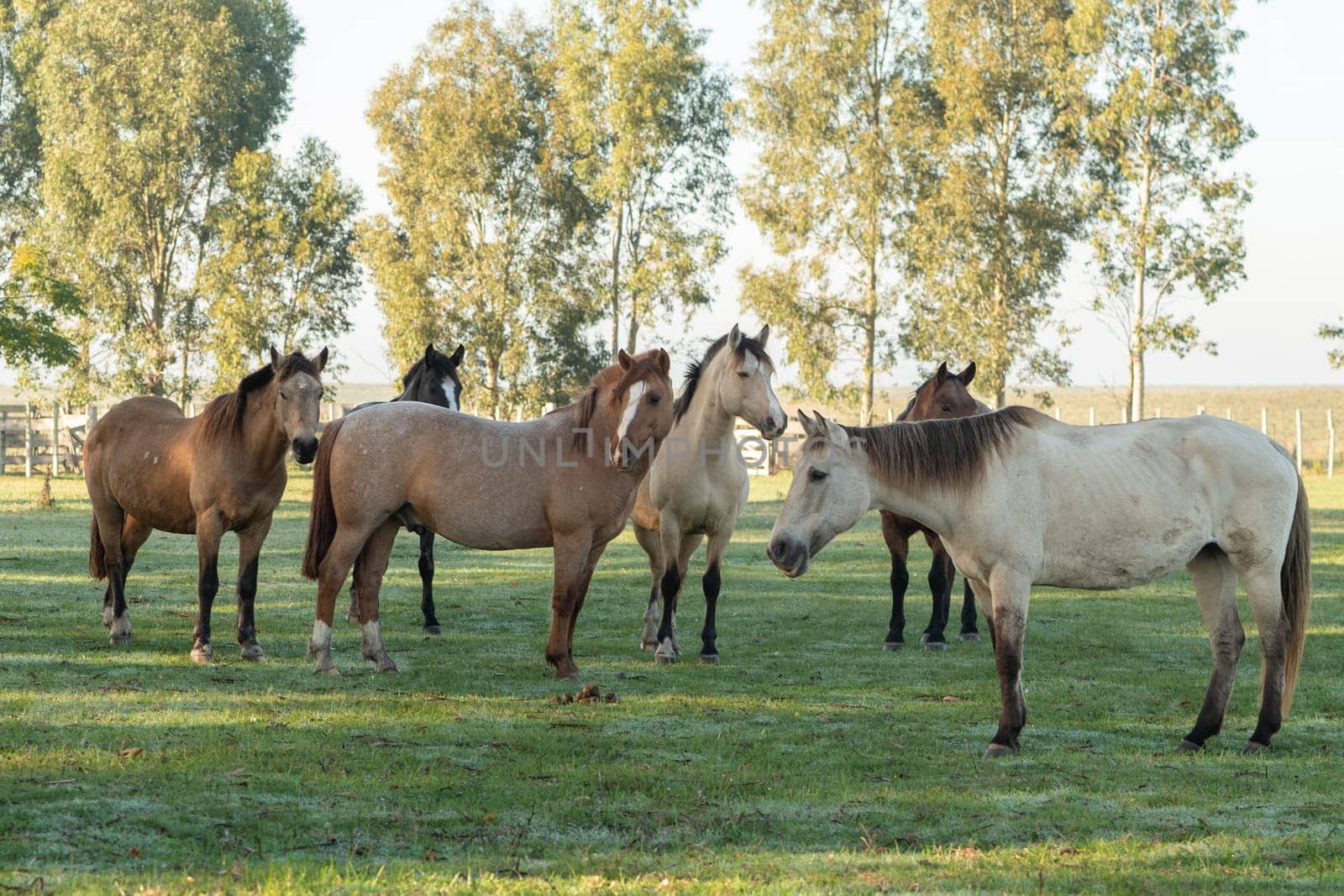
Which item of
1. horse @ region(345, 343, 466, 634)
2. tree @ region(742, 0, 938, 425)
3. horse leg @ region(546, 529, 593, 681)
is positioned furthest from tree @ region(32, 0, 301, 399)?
horse leg @ region(546, 529, 593, 681)

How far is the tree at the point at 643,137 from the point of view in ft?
129

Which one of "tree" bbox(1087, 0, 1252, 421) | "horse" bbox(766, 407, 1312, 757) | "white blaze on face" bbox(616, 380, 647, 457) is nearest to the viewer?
"horse" bbox(766, 407, 1312, 757)

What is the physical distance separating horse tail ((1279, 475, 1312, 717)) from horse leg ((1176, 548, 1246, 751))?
0.77 ft

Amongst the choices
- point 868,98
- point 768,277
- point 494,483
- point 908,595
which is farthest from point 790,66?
point 494,483

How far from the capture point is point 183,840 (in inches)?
177

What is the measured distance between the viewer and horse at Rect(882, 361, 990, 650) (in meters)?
9.76

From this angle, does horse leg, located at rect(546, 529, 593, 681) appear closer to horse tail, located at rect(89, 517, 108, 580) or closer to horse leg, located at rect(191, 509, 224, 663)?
horse leg, located at rect(191, 509, 224, 663)

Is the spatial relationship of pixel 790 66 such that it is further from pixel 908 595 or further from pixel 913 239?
pixel 908 595

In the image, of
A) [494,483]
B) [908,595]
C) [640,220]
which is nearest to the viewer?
[494,483]

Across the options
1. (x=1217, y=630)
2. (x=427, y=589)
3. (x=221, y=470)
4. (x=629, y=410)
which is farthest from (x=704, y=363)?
(x=1217, y=630)

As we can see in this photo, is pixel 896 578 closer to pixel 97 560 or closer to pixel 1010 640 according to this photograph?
pixel 1010 640

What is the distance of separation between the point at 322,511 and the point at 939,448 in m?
4.02

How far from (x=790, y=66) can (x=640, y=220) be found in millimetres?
6461

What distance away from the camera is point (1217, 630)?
6645 mm
